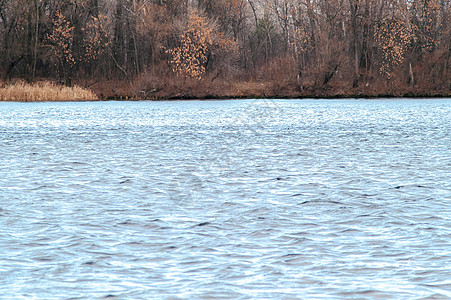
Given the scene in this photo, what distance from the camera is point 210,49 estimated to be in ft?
202

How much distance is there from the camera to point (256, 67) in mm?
68812

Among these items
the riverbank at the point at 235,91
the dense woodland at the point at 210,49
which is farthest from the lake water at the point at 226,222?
the dense woodland at the point at 210,49

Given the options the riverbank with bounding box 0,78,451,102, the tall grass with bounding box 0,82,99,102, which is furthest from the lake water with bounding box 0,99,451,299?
the riverbank with bounding box 0,78,451,102

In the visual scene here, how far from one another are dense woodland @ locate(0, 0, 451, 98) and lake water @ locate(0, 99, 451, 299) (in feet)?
126

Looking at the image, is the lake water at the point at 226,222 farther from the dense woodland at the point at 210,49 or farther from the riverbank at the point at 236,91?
the dense woodland at the point at 210,49

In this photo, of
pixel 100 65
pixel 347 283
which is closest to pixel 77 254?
pixel 347 283

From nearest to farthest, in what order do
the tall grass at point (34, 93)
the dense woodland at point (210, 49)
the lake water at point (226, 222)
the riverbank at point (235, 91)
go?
the lake water at point (226, 222)
the tall grass at point (34, 93)
the riverbank at point (235, 91)
the dense woodland at point (210, 49)

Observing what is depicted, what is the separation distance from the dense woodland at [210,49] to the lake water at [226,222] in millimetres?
38479

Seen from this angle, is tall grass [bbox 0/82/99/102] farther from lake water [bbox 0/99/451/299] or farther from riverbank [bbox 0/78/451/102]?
lake water [bbox 0/99/451/299]

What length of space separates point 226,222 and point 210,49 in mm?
53294

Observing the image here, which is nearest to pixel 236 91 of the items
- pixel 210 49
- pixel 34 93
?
pixel 210 49

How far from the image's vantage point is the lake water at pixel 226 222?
6559mm

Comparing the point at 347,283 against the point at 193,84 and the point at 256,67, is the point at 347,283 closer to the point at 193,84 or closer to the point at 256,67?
the point at 193,84

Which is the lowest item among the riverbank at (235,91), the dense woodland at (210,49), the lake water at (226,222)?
the lake water at (226,222)
